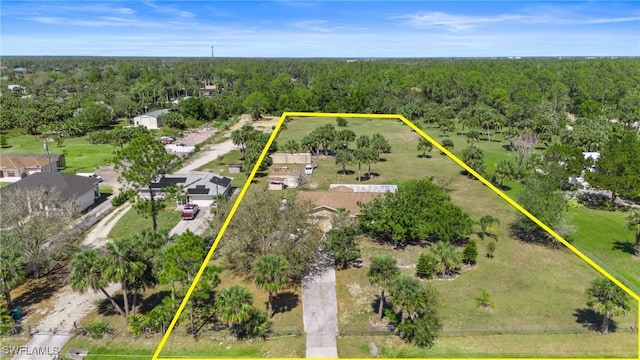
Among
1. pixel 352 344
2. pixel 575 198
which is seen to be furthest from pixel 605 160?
pixel 352 344

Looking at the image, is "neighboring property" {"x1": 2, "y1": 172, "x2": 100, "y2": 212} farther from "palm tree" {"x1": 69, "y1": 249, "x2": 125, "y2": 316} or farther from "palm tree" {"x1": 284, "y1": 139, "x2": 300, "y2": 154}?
"palm tree" {"x1": 284, "y1": 139, "x2": 300, "y2": 154}

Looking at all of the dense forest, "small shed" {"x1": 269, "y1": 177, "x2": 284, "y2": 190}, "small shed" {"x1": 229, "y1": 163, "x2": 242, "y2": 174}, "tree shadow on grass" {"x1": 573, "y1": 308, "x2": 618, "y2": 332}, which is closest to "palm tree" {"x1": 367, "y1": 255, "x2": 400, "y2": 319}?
"tree shadow on grass" {"x1": 573, "y1": 308, "x2": 618, "y2": 332}

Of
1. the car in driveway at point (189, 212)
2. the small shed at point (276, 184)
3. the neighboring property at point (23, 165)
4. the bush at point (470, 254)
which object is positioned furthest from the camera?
the neighboring property at point (23, 165)

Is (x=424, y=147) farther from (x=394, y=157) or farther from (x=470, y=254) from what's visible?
(x=470, y=254)

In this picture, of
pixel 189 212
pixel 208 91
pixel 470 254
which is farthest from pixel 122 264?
pixel 208 91

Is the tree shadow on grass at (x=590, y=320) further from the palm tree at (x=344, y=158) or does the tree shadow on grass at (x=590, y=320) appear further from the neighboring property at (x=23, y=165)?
the neighboring property at (x=23, y=165)

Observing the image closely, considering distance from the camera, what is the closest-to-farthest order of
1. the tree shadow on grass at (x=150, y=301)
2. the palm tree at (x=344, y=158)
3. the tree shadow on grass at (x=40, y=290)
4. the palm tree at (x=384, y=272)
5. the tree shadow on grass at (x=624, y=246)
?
the palm tree at (x=384, y=272), the tree shadow on grass at (x=150, y=301), the tree shadow on grass at (x=40, y=290), the tree shadow on grass at (x=624, y=246), the palm tree at (x=344, y=158)

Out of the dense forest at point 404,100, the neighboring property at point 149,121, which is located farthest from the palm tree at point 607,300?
the neighboring property at point 149,121

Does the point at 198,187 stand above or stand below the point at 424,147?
below
